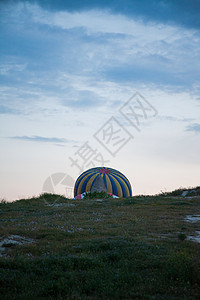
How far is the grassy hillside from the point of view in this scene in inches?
272

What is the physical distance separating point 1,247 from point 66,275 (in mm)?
→ 3249

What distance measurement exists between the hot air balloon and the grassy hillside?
84.2 feet

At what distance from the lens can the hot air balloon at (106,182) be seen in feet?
131

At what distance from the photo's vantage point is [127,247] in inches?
377

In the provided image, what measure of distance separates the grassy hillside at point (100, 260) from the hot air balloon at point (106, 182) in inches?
1010

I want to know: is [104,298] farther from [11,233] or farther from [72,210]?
[72,210]

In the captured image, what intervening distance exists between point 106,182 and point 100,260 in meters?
31.8

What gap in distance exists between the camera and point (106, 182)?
40.4m

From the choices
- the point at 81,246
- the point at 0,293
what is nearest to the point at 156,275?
the point at 81,246

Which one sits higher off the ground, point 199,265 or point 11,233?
point 11,233

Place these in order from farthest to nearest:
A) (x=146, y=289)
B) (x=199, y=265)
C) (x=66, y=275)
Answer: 1. (x=199, y=265)
2. (x=66, y=275)
3. (x=146, y=289)

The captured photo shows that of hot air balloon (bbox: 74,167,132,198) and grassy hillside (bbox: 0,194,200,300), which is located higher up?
hot air balloon (bbox: 74,167,132,198)

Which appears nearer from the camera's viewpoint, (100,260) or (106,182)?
(100,260)

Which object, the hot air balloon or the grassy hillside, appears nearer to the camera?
the grassy hillside
